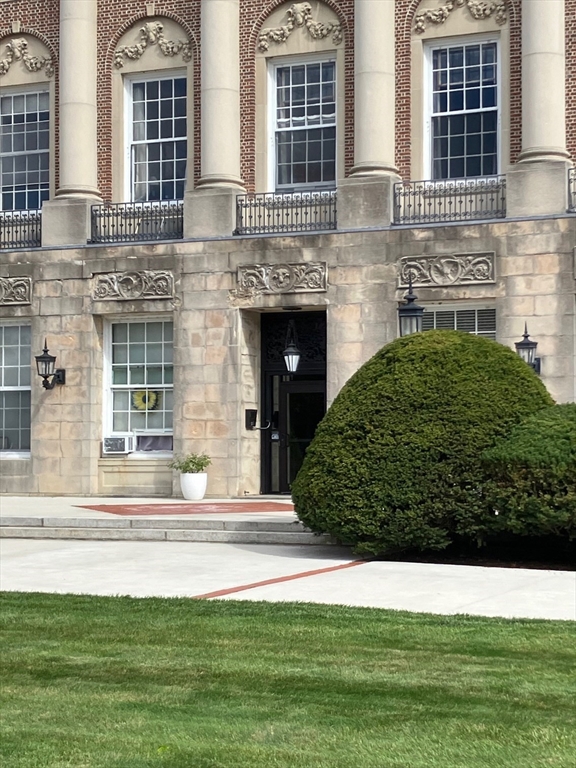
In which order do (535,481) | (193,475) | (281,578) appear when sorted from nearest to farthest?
(281,578) → (535,481) → (193,475)

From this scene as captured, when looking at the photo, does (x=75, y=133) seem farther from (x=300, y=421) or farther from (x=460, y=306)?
(x=460, y=306)

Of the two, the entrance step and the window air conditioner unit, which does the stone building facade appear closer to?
the window air conditioner unit

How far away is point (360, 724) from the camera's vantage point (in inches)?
307

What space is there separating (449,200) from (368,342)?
326 cm

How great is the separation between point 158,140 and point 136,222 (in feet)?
6.52

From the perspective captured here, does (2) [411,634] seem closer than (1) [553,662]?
No

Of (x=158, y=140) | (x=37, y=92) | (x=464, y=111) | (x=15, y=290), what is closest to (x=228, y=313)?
(x=158, y=140)

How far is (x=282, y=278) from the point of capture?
91.2 feet

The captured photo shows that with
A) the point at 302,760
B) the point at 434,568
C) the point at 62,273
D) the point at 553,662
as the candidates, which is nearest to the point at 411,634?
the point at 553,662

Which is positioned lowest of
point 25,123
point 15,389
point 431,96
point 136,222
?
point 15,389

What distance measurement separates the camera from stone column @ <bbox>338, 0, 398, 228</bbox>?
2722cm

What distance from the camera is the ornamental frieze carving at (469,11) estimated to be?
2753 cm

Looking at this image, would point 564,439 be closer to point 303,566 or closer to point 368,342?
point 303,566

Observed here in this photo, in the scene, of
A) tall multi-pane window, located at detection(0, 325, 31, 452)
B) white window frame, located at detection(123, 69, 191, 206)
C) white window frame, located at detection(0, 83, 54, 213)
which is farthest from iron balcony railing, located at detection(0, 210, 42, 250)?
white window frame, located at detection(123, 69, 191, 206)
